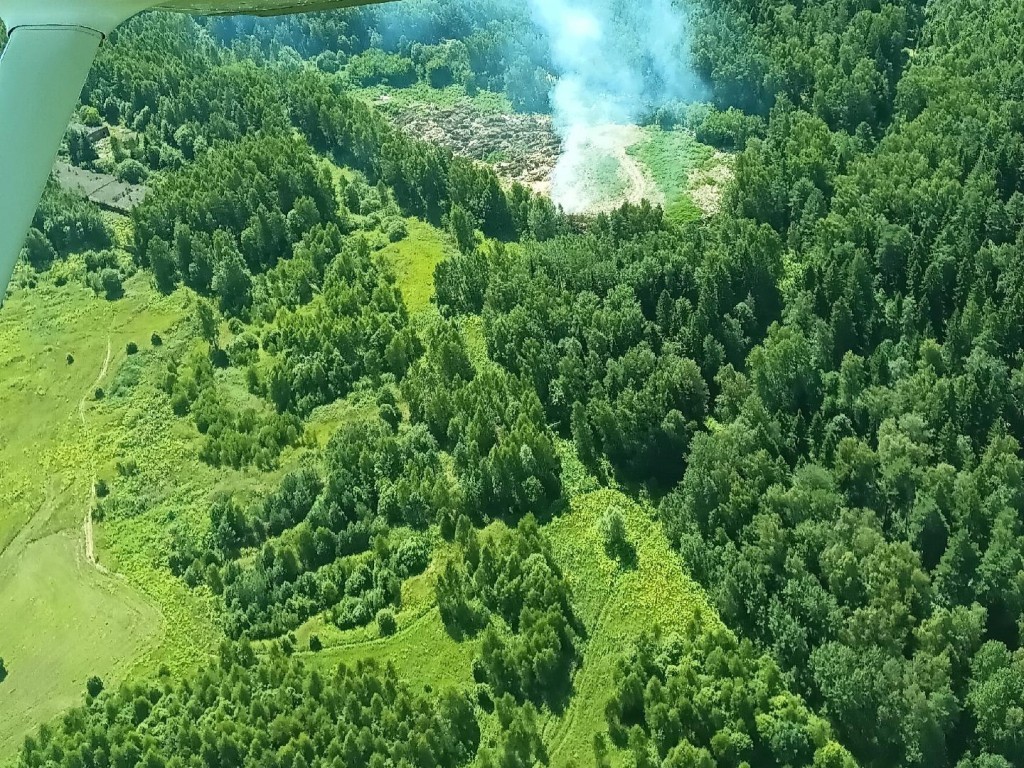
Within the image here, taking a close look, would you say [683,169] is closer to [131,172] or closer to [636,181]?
[636,181]

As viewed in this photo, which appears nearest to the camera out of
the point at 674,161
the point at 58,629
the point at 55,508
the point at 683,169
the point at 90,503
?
the point at 58,629

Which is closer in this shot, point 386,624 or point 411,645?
point 411,645

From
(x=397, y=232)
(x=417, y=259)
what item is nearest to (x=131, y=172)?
(x=397, y=232)

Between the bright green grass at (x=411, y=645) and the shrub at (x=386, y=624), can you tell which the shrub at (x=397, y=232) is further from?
the shrub at (x=386, y=624)

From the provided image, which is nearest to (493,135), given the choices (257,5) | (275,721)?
(275,721)

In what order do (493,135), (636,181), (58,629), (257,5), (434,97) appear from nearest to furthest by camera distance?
(257,5), (58,629), (636,181), (493,135), (434,97)

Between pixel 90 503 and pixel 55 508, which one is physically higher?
pixel 90 503

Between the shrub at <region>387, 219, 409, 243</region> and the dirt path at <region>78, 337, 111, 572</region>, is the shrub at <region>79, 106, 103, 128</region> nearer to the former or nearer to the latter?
the dirt path at <region>78, 337, 111, 572</region>

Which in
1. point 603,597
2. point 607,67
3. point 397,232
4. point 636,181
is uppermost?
point 607,67
